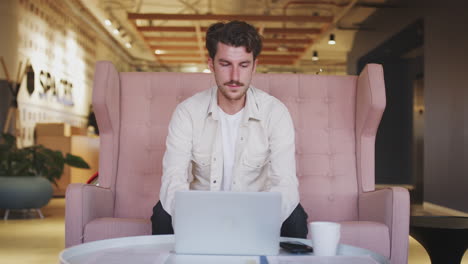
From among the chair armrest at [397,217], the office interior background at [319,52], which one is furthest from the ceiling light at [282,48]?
the chair armrest at [397,217]

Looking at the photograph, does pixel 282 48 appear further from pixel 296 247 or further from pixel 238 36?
pixel 296 247

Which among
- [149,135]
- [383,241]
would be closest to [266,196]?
[383,241]

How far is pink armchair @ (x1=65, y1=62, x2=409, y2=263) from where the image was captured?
9.26 feet

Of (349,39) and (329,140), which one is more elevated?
(349,39)

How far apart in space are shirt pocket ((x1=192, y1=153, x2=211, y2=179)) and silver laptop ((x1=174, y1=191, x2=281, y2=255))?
796 mm

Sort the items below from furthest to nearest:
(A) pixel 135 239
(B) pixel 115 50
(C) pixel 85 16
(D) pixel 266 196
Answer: (B) pixel 115 50 < (C) pixel 85 16 < (A) pixel 135 239 < (D) pixel 266 196

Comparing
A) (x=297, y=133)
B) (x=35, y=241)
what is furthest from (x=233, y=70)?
(x=35, y=241)

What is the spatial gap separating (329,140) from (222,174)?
0.86 m

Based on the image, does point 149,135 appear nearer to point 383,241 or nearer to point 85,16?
point 383,241

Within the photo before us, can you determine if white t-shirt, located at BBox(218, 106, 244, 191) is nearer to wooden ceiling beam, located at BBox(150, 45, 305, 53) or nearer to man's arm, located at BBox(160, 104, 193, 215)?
man's arm, located at BBox(160, 104, 193, 215)

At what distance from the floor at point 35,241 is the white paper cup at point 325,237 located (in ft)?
8.55

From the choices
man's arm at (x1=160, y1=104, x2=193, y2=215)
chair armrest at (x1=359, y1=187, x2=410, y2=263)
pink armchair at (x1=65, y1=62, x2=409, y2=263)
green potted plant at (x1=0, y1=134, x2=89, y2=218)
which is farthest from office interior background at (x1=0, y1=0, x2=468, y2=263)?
man's arm at (x1=160, y1=104, x2=193, y2=215)

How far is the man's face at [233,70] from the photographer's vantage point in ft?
6.90

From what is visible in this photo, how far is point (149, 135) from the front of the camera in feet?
9.70
